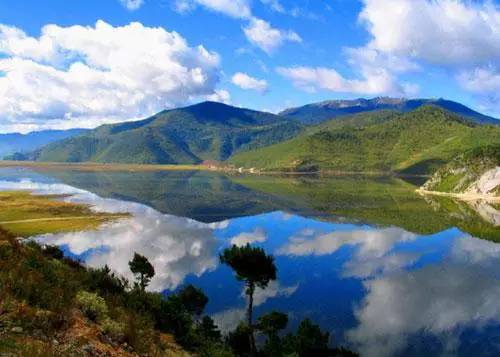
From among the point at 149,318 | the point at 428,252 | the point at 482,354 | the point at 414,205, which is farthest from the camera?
the point at 414,205

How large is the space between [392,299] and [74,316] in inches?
2333

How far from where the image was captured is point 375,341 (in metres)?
50.8

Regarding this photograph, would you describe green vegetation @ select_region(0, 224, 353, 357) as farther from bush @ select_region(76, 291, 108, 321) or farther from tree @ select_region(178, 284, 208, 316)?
tree @ select_region(178, 284, 208, 316)

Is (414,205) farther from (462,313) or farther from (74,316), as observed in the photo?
(74,316)

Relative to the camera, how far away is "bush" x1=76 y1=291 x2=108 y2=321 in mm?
17297

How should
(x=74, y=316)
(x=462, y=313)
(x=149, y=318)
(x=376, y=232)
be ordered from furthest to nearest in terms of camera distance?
(x=376, y=232)
(x=462, y=313)
(x=149, y=318)
(x=74, y=316)

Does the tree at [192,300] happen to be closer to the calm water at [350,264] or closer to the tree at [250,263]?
the calm water at [350,264]

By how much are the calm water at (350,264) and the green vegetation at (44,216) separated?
7728mm

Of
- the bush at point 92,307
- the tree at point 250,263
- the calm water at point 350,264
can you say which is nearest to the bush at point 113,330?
the bush at point 92,307

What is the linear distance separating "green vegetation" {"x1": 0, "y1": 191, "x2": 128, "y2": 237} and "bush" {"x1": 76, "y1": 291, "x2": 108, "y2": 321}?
9232cm

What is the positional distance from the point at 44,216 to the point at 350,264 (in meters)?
94.3

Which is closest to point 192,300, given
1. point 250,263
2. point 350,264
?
point 250,263

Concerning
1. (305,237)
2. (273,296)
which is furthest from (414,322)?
(305,237)

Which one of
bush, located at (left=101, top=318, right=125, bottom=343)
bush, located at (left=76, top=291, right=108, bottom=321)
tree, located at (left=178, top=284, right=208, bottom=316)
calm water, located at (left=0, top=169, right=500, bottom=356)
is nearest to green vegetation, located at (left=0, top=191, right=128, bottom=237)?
calm water, located at (left=0, top=169, right=500, bottom=356)
